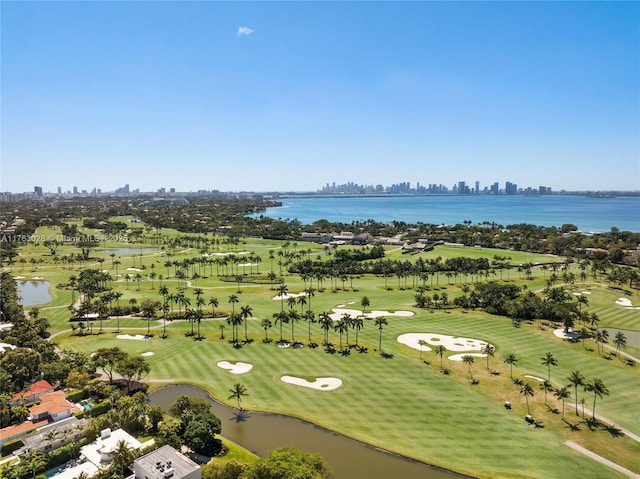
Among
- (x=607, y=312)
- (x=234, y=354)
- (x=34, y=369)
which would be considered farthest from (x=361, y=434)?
(x=607, y=312)

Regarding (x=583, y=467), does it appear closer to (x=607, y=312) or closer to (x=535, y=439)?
(x=535, y=439)

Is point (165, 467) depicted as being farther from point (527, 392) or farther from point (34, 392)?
point (527, 392)

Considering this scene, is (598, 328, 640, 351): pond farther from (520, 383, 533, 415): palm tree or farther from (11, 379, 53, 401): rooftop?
(11, 379, 53, 401): rooftop

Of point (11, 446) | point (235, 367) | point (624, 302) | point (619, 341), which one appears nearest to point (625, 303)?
point (624, 302)

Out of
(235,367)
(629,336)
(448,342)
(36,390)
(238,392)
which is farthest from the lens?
(629,336)

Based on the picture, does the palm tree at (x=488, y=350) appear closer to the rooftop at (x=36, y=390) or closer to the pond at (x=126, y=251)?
the rooftop at (x=36, y=390)

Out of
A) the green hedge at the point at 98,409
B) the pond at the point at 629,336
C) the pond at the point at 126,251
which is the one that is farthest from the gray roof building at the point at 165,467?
the pond at the point at 126,251

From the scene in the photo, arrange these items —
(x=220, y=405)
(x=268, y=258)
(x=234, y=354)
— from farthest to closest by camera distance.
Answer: (x=268, y=258)
(x=234, y=354)
(x=220, y=405)
